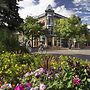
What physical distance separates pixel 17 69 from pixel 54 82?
8.67 ft

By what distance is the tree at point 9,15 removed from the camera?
34.9 metres

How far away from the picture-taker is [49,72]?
7.11m

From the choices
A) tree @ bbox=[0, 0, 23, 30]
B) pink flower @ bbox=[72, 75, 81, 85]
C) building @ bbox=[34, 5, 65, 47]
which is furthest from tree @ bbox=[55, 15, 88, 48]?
pink flower @ bbox=[72, 75, 81, 85]

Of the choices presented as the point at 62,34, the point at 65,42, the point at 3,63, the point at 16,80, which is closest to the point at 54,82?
the point at 16,80

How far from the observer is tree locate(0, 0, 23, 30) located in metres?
34.9

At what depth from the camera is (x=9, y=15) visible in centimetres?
3562

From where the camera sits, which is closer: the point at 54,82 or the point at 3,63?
the point at 54,82

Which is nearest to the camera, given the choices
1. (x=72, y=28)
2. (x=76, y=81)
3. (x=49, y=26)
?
(x=76, y=81)

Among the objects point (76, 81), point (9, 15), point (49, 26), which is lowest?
point (76, 81)

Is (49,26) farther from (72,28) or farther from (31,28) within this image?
(72,28)

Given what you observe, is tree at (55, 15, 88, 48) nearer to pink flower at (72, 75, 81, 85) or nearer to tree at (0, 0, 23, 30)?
tree at (0, 0, 23, 30)

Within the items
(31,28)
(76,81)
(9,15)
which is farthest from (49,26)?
(76,81)

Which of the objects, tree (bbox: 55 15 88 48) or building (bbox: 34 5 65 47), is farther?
building (bbox: 34 5 65 47)

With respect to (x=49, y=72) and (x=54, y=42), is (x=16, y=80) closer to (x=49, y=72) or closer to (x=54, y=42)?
(x=49, y=72)
